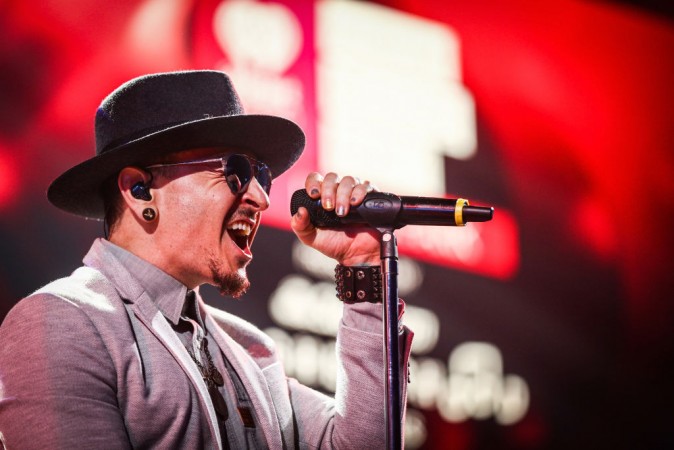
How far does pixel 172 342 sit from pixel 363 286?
59 cm

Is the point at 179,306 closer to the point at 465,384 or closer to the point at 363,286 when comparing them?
the point at 363,286

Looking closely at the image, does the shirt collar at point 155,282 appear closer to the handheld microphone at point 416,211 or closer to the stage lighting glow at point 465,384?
the handheld microphone at point 416,211

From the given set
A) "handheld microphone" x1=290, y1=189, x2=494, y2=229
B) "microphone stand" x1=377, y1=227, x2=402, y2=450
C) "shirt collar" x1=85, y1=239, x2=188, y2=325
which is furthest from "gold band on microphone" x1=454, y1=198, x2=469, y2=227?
"shirt collar" x1=85, y1=239, x2=188, y2=325

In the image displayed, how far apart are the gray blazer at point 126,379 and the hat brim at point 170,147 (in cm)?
30

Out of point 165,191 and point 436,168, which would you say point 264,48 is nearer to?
point 436,168

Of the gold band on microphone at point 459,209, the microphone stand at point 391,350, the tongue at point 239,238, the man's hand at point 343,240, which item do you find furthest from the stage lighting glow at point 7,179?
the gold band on microphone at point 459,209

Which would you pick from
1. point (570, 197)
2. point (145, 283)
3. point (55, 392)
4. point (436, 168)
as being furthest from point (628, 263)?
point (55, 392)

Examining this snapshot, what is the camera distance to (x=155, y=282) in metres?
2.08

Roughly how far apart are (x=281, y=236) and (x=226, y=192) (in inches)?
49.9

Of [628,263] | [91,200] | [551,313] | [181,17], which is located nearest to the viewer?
[91,200]

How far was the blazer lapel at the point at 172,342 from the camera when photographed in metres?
1.81

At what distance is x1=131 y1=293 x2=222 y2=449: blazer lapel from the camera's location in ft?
5.93

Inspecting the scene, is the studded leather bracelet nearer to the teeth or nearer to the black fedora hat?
the teeth

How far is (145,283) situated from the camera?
207 cm
